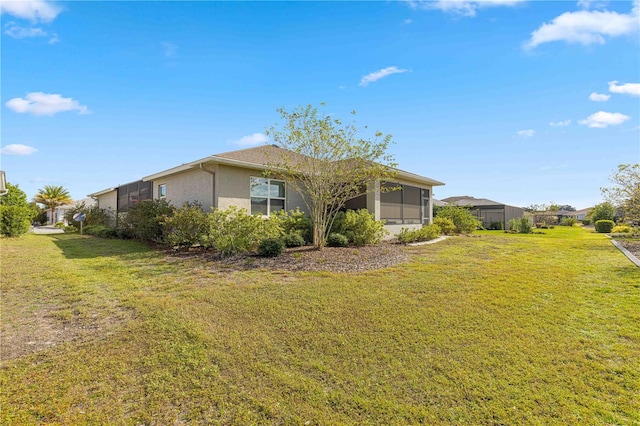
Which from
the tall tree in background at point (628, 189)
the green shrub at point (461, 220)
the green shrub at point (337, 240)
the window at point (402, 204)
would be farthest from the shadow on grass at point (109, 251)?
the tall tree in background at point (628, 189)

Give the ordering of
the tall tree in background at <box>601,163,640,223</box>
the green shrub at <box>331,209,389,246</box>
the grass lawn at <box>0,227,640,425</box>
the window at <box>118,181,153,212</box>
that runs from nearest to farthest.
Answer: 1. the grass lawn at <box>0,227,640,425</box>
2. the green shrub at <box>331,209,389,246</box>
3. the tall tree in background at <box>601,163,640,223</box>
4. the window at <box>118,181,153,212</box>

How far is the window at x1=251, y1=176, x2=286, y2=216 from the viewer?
38.6 feet

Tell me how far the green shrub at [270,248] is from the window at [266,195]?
3.13 m

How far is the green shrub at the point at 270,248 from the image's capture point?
28.4ft

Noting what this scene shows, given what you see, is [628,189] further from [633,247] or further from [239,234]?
[239,234]

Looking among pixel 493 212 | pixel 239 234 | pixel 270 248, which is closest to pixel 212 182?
pixel 239 234

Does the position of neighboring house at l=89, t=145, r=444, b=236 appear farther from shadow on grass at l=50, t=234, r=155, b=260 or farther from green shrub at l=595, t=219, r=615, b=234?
green shrub at l=595, t=219, r=615, b=234

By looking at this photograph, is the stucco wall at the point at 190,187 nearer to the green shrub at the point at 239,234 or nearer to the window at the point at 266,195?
the window at the point at 266,195

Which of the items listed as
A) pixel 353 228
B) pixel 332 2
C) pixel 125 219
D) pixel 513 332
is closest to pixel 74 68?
pixel 125 219


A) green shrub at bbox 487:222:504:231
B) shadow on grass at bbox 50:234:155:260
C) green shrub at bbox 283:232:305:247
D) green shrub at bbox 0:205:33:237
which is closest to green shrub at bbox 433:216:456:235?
green shrub at bbox 283:232:305:247

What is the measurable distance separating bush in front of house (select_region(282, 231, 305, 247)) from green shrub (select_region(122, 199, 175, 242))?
4.50 m

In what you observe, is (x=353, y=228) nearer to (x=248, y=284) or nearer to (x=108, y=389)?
(x=248, y=284)

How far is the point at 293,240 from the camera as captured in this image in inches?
405

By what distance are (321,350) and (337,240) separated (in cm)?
730
